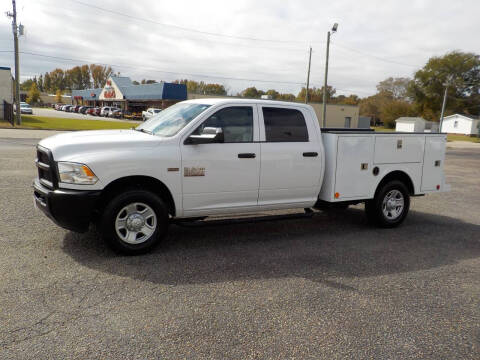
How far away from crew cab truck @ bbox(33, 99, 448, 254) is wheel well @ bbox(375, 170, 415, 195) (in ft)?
0.09

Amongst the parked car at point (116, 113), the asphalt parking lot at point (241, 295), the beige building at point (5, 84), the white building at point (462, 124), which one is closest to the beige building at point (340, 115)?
the white building at point (462, 124)

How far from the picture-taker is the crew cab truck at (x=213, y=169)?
4.77 m

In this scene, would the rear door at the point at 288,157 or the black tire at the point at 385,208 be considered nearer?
the rear door at the point at 288,157

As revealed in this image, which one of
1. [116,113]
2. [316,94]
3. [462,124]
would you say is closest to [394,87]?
[316,94]

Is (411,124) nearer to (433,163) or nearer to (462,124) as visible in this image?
→ (462,124)

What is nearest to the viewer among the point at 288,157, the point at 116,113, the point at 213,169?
the point at 213,169

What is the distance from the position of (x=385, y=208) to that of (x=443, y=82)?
9006 centimetres

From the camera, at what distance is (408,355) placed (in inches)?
126

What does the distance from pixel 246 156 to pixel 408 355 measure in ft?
10.3

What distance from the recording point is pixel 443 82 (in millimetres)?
84688

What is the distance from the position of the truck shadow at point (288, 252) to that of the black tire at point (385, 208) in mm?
164

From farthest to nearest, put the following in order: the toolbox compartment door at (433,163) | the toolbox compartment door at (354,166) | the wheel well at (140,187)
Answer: the toolbox compartment door at (433,163) → the toolbox compartment door at (354,166) → the wheel well at (140,187)

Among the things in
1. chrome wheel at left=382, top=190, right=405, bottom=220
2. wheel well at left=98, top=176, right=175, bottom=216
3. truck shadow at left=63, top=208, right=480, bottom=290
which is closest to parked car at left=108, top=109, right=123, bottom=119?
truck shadow at left=63, top=208, right=480, bottom=290

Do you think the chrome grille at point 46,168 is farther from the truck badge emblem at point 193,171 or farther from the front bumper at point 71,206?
the truck badge emblem at point 193,171
